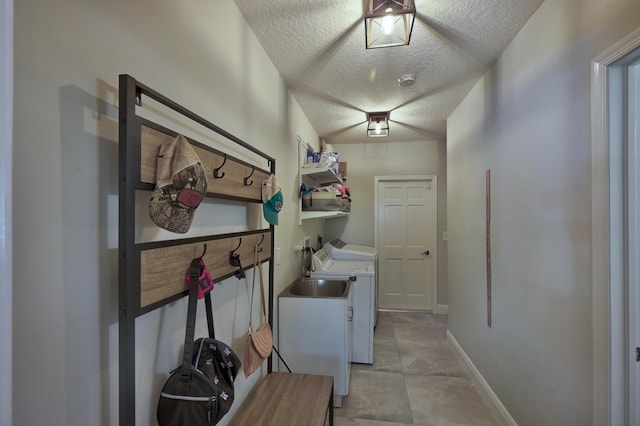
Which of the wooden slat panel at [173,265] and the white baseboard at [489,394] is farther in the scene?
the white baseboard at [489,394]

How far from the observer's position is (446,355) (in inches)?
112

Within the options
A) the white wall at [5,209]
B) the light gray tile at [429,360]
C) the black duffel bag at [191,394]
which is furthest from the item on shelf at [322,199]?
the white wall at [5,209]

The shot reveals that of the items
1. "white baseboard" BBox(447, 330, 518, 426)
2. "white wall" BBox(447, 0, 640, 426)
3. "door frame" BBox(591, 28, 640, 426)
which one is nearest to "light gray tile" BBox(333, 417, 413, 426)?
"white baseboard" BBox(447, 330, 518, 426)

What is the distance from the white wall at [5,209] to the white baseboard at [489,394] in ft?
7.85

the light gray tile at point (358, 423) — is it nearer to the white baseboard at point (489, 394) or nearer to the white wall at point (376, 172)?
the white baseboard at point (489, 394)

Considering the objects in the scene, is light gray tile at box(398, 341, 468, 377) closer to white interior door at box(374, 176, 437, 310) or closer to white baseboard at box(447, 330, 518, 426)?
white baseboard at box(447, 330, 518, 426)

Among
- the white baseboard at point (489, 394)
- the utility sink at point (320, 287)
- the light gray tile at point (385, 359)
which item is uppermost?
the utility sink at point (320, 287)

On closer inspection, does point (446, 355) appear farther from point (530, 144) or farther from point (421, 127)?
point (421, 127)

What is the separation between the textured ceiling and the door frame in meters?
0.75

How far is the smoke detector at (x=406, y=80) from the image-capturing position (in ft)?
7.24

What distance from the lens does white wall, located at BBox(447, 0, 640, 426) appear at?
47.7 inches

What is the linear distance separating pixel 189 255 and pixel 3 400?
0.62m

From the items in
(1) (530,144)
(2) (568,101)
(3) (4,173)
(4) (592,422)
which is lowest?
(4) (592,422)

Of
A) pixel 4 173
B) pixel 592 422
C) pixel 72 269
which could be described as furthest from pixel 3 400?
pixel 592 422
